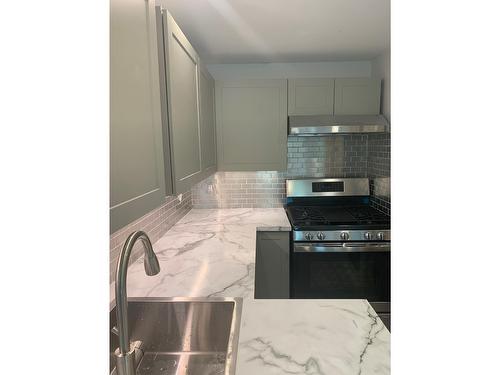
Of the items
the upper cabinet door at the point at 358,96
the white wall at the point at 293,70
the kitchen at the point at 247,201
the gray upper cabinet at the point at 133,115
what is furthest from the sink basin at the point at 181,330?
the white wall at the point at 293,70

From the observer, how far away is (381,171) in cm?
265

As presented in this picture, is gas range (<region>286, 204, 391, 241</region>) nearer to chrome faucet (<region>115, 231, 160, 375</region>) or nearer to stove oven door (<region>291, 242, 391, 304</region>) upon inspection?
stove oven door (<region>291, 242, 391, 304</region>)

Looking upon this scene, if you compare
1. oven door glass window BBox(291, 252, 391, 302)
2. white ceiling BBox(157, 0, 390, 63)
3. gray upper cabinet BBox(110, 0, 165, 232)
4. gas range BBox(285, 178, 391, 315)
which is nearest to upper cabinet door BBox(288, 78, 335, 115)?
white ceiling BBox(157, 0, 390, 63)

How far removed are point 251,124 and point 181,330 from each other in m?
1.92

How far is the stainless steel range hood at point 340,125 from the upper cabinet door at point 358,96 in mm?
98

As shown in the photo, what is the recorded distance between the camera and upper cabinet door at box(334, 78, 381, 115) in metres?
2.63

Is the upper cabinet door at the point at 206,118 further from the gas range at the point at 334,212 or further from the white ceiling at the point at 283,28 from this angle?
the gas range at the point at 334,212

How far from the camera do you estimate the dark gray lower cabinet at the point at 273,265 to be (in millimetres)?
2367

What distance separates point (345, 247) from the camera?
7.55ft

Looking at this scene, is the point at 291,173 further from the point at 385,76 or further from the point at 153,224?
the point at 153,224

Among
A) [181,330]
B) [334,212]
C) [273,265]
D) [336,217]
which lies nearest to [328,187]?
[334,212]
